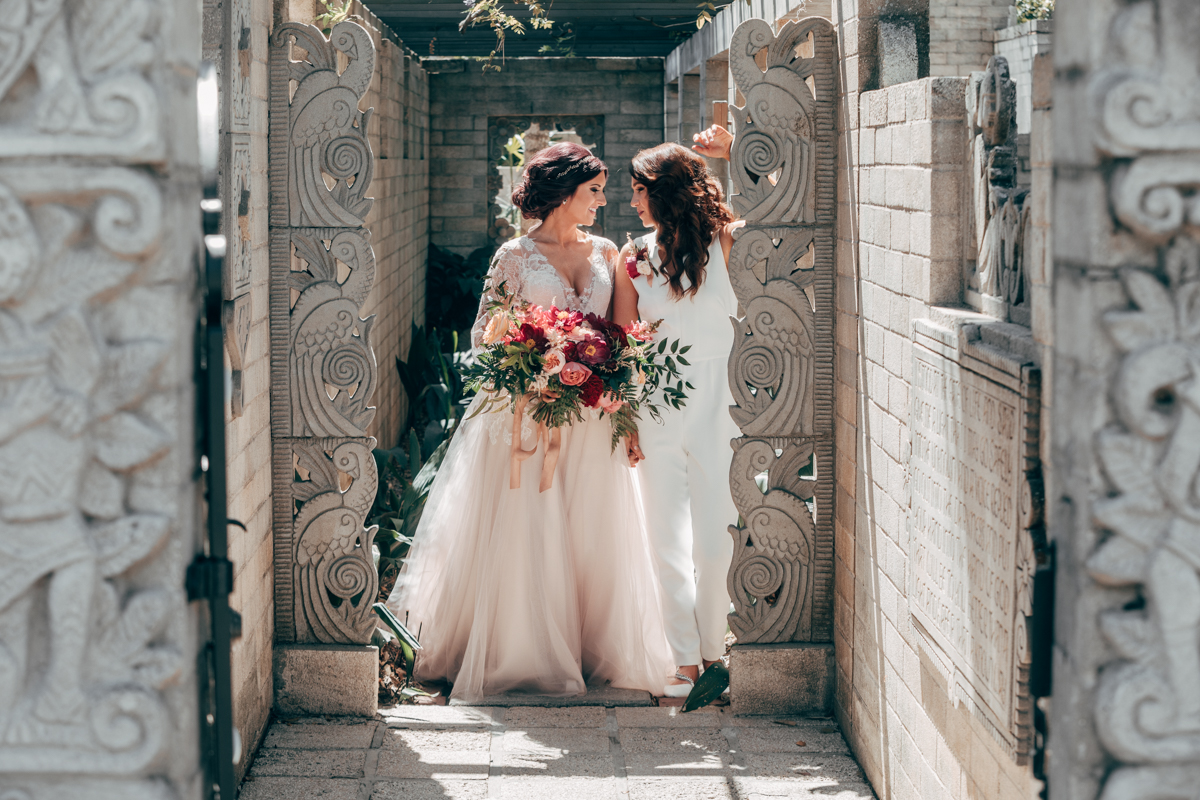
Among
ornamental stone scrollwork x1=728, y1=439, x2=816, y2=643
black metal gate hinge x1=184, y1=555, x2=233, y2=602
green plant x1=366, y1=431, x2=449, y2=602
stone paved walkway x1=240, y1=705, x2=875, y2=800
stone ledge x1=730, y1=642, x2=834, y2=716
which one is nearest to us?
black metal gate hinge x1=184, y1=555, x2=233, y2=602

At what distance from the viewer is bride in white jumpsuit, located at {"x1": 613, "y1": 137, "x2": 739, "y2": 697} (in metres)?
4.79

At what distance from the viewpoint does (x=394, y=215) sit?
8.51m

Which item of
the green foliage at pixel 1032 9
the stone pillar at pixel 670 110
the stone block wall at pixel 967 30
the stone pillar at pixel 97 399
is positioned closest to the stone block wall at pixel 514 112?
the stone pillar at pixel 670 110

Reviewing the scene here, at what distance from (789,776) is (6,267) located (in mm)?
3042

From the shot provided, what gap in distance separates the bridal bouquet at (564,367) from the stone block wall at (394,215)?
171cm

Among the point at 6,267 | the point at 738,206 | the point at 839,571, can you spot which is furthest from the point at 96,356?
the point at 839,571

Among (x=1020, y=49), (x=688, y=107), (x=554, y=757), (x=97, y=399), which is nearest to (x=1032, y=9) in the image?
(x=1020, y=49)

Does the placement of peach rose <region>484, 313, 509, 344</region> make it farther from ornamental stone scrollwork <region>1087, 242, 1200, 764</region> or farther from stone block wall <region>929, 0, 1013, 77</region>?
stone block wall <region>929, 0, 1013, 77</region>

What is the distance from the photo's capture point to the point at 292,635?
452 centimetres

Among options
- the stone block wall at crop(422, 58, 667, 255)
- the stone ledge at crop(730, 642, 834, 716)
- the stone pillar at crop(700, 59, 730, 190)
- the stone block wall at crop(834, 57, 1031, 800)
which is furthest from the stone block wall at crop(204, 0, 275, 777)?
the stone block wall at crop(422, 58, 667, 255)

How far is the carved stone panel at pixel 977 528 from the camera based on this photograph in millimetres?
2404

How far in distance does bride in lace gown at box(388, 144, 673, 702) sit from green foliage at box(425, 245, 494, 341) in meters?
6.18

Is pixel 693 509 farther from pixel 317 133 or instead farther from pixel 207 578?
pixel 207 578

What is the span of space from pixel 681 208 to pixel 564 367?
0.81 metres
